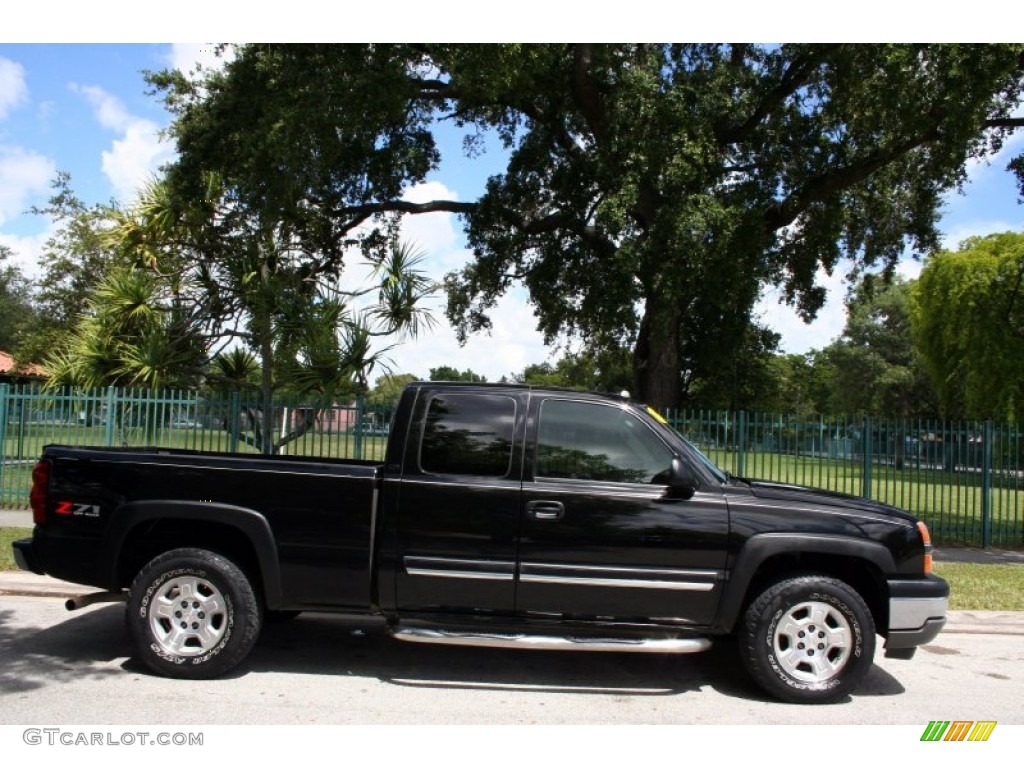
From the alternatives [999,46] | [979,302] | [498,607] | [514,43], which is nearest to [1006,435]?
[999,46]

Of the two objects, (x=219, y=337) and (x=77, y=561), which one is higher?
(x=219, y=337)

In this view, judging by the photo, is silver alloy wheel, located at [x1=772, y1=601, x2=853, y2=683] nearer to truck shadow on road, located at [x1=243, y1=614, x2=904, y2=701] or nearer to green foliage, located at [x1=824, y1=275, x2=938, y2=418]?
truck shadow on road, located at [x1=243, y1=614, x2=904, y2=701]

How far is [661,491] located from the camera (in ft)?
16.5

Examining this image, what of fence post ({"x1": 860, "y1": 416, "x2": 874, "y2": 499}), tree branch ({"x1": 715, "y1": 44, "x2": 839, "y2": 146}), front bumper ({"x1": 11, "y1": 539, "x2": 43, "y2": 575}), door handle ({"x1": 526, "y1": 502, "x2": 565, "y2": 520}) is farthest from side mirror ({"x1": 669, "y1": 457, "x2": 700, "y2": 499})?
tree branch ({"x1": 715, "y1": 44, "x2": 839, "y2": 146})

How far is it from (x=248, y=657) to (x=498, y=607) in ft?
6.58

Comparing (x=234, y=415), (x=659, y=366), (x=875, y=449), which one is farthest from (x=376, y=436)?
(x=875, y=449)

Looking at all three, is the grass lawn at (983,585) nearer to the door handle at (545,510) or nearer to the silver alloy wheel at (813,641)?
the silver alloy wheel at (813,641)

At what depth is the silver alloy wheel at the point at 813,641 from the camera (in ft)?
16.4

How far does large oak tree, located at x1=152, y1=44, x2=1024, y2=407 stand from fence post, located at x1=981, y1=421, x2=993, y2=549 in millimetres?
4535

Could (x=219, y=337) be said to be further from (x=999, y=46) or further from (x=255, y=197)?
(x=999, y=46)

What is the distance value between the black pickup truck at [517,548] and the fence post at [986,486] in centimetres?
914

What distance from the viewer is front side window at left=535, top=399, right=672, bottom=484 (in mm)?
5141

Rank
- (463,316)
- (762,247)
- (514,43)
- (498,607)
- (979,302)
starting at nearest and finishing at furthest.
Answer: (498,607) < (514,43) < (762,247) < (463,316) < (979,302)

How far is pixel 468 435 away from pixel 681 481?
1.40 meters
